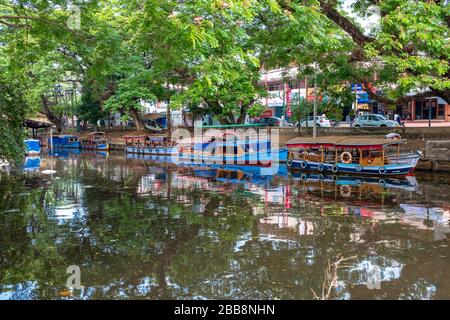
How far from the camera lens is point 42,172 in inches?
996

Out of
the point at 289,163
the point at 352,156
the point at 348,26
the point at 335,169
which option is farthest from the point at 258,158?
the point at 348,26

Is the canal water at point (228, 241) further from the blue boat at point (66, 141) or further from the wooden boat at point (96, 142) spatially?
the blue boat at point (66, 141)

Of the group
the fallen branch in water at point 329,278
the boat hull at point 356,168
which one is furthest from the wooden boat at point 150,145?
the fallen branch in water at point 329,278

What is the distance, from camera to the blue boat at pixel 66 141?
4735 cm

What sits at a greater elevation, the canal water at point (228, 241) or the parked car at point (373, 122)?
the parked car at point (373, 122)

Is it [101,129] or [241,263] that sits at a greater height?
[101,129]

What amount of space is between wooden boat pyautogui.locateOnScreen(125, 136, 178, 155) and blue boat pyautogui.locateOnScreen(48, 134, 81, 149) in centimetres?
948

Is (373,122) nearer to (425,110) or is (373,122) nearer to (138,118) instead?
(425,110)

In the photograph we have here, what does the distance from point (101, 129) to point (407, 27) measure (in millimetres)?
44164

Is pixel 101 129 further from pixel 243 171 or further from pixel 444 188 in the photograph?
pixel 444 188

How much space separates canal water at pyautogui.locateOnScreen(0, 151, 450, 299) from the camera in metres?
7.26

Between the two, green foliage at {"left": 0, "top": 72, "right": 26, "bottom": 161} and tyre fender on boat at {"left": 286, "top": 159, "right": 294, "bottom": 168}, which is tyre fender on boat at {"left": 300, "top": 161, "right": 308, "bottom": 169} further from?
green foliage at {"left": 0, "top": 72, "right": 26, "bottom": 161}

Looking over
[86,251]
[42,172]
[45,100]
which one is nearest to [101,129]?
[45,100]

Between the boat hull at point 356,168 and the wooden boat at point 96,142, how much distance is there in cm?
2479
